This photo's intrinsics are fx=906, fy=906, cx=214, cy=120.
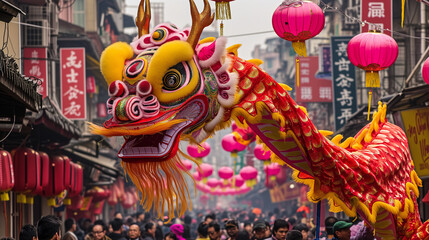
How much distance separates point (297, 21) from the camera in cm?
1100

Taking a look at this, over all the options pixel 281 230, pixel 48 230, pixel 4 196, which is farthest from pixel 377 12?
pixel 48 230

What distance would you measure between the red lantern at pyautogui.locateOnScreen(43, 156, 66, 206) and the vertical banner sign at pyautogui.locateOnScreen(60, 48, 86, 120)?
16.1 ft

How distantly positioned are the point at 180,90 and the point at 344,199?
1.86 metres

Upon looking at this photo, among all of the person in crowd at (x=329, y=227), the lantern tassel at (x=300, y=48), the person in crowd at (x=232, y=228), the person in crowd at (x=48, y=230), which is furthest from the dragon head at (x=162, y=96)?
the person in crowd at (x=232, y=228)

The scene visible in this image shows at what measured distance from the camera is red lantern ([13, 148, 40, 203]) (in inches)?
620

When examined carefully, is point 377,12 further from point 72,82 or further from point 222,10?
point 222,10

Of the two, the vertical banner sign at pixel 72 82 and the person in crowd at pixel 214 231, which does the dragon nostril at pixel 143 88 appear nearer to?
the person in crowd at pixel 214 231

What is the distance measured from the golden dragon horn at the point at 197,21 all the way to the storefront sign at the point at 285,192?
3800cm

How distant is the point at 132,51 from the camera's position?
7480mm

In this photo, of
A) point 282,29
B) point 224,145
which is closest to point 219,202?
point 224,145

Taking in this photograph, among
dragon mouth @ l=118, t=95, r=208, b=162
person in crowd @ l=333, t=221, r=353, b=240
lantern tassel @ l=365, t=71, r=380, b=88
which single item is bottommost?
person in crowd @ l=333, t=221, r=353, b=240

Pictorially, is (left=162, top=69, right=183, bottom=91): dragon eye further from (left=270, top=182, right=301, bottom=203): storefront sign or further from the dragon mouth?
(left=270, top=182, right=301, bottom=203): storefront sign

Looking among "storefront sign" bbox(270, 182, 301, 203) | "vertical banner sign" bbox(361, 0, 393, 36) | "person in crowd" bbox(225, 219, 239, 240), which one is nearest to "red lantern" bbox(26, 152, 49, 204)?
"person in crowd" bbox(225, 219, 239, 240)

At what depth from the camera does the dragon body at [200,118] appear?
7.19 m
